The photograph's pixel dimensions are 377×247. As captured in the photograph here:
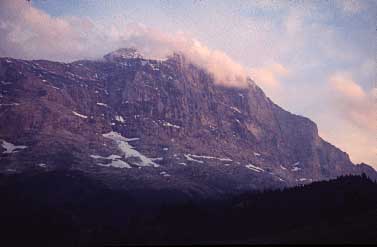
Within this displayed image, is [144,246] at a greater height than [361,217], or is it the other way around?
[361,217]

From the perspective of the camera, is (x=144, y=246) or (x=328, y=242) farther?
(x=144, y=246)

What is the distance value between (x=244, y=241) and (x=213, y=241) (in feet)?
40.5

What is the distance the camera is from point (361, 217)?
7849 inches

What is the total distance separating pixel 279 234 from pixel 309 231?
12.2 metres

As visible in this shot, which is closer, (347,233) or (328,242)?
(328,242)

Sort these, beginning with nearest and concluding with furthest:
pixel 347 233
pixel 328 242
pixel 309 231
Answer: pixel 328 242 < pixel 347 233 < pixel 309 231

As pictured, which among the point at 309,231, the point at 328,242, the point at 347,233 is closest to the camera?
the point at 328,242

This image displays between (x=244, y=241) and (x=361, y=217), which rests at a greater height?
(x=361, y=217)

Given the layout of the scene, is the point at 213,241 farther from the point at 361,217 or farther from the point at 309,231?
the point at 361,217

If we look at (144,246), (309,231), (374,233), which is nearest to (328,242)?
(374,233)

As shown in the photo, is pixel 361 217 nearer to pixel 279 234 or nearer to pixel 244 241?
pixel 279 234

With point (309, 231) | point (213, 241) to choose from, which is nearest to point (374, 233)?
point (309, 231)

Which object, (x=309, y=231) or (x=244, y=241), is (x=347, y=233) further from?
(x=244, y=241)

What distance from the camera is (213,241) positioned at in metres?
199
